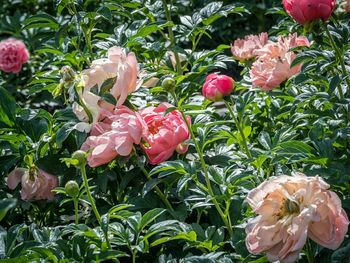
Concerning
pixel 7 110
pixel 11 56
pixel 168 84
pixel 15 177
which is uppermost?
pixel 168 84

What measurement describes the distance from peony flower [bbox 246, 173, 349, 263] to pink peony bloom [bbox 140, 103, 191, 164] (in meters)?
0.36

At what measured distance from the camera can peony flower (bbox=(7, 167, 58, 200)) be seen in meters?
1.84

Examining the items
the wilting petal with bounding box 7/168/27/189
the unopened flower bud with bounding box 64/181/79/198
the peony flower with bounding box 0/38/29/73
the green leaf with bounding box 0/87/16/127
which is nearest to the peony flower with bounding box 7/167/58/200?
the wilting petal with bounding box 7/168/27/189

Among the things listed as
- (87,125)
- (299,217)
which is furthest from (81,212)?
(299,217)

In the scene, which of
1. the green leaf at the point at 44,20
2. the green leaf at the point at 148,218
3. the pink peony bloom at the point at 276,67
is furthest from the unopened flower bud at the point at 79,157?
the green leaf at the point at 44,20

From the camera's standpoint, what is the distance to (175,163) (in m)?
1.61

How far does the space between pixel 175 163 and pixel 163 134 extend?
81mm

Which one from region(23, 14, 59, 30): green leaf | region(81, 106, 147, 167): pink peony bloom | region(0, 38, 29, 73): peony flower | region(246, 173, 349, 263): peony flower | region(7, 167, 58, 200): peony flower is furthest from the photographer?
region(0, 38, 29, 73): peony flower

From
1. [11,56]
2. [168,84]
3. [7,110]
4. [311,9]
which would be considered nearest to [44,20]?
[7,110]

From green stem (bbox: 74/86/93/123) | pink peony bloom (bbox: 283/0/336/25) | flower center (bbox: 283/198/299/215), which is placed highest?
pink peony bloom (bbox: 283/0/336/25)

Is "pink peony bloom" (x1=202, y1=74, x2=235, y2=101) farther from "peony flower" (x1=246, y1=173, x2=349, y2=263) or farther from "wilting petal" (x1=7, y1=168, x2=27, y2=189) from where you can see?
"wilting petal" (x1=7, y1=168, x2=27, y2=189)

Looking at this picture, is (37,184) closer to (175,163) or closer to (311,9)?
(175,163)

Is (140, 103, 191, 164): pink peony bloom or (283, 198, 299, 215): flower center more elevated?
(283, 198, 299, 215): flower center

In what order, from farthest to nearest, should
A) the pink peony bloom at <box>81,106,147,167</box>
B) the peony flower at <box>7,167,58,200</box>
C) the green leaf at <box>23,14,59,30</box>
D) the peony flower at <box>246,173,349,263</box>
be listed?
the green leaf at <box>23,14,59,30</box> < the peony flower at <box>7,167,58,200</box> < the pink peony bloom at <box>81,106,147,167</box> < the peony flower at <box>246,173,349,263</box>
